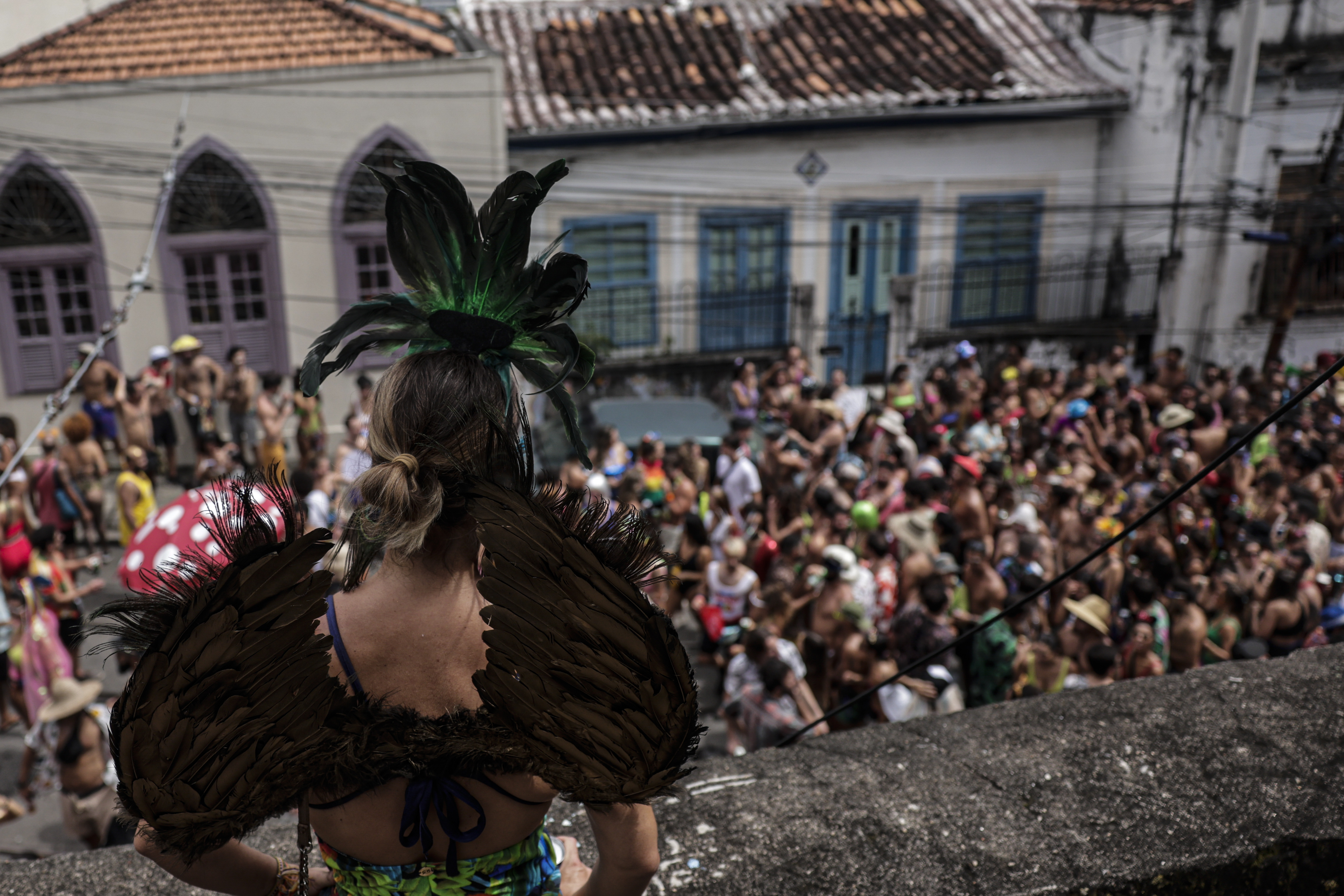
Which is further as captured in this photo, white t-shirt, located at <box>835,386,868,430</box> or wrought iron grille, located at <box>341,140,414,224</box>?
wrought iron grille, located at <box>341,140,414,224</box>

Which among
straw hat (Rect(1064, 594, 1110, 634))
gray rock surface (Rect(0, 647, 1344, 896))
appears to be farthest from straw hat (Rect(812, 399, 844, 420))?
gray rock surface (Rect(0, 647, 1344, 896))

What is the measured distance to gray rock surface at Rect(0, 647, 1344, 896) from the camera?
1847mm

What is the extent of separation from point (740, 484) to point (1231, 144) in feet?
32.4

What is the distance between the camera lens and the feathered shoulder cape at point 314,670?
126cm

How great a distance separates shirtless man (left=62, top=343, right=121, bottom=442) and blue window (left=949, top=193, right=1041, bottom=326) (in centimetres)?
1133

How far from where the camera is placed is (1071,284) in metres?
16.3

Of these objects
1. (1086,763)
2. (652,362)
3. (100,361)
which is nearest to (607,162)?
(652,362)

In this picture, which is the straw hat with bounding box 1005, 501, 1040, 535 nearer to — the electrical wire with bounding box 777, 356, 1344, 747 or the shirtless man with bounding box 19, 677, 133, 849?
the electrical wire with bounding box 777, 356, 1344, 747

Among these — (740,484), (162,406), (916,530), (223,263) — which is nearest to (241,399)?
(162,406)

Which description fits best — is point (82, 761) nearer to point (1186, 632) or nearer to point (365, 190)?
point (1186, 632)

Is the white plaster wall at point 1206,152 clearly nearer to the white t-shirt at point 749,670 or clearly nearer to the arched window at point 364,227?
the arched window at point 364,227

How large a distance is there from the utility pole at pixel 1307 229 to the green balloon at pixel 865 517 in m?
8.63

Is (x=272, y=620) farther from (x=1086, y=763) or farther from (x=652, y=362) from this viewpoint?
(x=652, y=362)

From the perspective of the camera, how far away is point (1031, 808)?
6.64 feet
